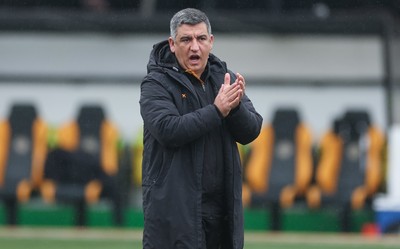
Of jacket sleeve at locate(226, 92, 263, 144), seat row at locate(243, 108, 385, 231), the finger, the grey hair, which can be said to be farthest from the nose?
seat row at locate(243, 108, 385, 231)

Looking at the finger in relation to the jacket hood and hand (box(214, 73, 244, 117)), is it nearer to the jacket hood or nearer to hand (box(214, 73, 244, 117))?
hand (box(214, 73, 244, 117))

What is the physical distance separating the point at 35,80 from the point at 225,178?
12.5m

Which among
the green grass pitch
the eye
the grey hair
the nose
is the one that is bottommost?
the green grass pitch

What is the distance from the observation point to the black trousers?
705cm

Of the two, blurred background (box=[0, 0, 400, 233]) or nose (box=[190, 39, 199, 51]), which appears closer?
nose (box=[190, 39, 199, 51])

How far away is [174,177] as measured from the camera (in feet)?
22.7

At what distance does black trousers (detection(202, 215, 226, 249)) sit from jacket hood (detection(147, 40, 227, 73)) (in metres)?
0.83

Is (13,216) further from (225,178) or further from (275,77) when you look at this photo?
(225,178)

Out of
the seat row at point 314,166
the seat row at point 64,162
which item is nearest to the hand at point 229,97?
the seat row at point 314,166

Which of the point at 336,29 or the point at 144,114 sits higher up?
the point at 336,29

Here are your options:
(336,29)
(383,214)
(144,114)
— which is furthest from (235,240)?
(336,29)

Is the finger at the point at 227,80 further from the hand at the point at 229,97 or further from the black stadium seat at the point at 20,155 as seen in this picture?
the black stadium seat at the point at 20,155

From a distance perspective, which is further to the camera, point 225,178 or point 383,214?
point 383,214

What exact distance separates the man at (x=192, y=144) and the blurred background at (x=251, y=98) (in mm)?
9964
